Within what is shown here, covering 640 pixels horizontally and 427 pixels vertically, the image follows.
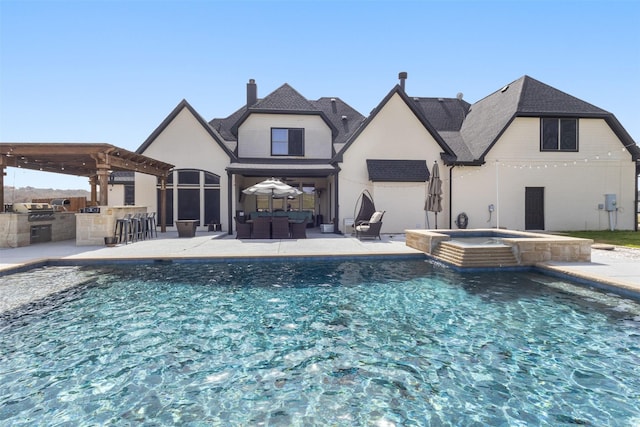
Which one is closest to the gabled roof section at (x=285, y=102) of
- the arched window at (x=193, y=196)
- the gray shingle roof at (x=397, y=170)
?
the arched window at (x=193, y=196)

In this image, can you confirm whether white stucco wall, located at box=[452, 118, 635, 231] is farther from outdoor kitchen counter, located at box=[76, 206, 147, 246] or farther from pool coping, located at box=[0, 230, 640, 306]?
outdoor kitchen counter, located at box=[76, 206, 147, 246]

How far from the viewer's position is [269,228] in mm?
13602

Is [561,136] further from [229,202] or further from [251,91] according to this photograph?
[251,91]

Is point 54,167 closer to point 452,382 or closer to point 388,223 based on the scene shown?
point 388,223

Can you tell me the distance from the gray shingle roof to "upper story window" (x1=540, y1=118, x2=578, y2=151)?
6.54m

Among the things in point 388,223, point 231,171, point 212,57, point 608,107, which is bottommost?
point 388,223

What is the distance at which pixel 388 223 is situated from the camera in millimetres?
16125

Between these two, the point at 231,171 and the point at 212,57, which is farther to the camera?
the point at 231,171

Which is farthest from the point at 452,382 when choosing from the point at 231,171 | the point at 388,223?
the point at 231,171

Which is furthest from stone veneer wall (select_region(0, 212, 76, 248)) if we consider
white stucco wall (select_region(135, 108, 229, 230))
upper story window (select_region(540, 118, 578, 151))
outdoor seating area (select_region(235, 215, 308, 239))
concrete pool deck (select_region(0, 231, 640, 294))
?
upper story window (select_region(540, 118, 578, 151))

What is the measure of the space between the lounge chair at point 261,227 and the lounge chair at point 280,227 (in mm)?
209

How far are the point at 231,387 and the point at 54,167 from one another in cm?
1851

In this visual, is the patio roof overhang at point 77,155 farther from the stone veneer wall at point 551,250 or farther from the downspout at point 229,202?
the stone veneer wall at point 551,250

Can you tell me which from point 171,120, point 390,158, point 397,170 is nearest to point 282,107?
point 171,120
